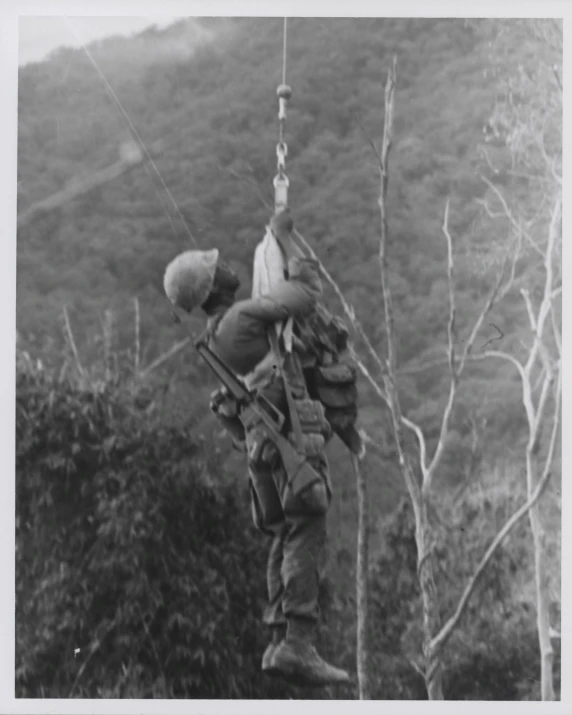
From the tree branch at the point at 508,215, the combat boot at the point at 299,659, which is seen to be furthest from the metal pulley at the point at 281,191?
the combat boot at the point at 299,659

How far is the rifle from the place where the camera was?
5594 mm

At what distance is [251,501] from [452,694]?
1146 mm

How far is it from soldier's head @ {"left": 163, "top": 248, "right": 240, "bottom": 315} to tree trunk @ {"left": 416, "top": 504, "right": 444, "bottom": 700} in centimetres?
121

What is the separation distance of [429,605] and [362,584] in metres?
0.29

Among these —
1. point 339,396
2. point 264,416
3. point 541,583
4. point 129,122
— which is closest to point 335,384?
point 339,396

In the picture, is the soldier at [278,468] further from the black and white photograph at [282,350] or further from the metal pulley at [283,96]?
the metal pulley at [283,96]

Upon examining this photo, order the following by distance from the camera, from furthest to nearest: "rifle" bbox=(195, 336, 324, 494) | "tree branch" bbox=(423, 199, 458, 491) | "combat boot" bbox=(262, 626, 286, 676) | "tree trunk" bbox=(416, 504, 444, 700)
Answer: "tree branch" bbox=(423, 199, 458, 491), "tree trunk" bbox=(416, 504, 444, 700), "combat boot" bbox=(262, 626, 286, 676), "rifle" bbox=(195, 336, 324, 494)

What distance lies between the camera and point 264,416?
18.5 feet

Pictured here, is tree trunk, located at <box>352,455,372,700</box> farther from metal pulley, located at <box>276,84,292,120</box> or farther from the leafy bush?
metal pulley, located at <box>276,84,292,120</box>

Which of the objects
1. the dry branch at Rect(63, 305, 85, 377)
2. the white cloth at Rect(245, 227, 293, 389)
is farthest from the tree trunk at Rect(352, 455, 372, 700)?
the dry branch at Rect(63, 305, 85, 377)

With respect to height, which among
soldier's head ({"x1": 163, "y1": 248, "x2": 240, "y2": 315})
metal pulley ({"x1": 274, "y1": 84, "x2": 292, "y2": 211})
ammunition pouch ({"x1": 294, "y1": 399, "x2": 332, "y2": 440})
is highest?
metal pulley ({"x1": 274, "y1": 84, "x2": 292, "y2": 211})

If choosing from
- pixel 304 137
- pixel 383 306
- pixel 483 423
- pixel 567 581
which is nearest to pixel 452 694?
pixel 567 581

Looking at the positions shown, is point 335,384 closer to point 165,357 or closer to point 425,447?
point 425,447

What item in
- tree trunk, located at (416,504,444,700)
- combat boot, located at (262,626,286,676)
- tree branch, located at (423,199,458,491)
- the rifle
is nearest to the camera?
the rifle
